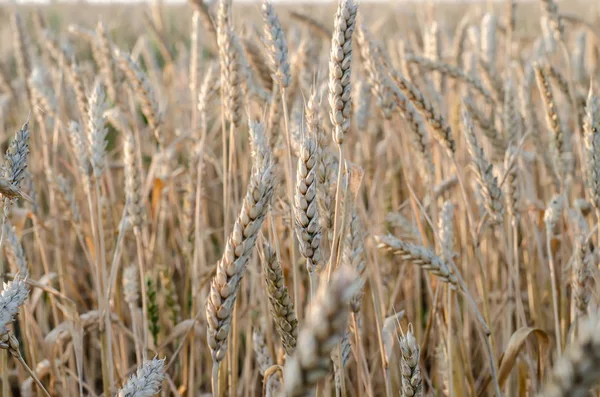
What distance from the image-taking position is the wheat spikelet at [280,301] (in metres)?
0.88

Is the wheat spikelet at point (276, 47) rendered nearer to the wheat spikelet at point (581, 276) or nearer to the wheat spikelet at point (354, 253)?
the wheat spikelet at point (354, 253)

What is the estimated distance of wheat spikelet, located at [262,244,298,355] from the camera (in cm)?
88

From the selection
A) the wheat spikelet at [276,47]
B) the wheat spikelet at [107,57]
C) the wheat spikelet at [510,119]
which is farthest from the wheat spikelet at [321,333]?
the wheat spikelet at [107,57]

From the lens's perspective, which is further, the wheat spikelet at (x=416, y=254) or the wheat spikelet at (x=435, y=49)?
the wheat spikelet at (x=435, y=49)

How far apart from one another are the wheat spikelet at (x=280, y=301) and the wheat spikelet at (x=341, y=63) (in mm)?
225

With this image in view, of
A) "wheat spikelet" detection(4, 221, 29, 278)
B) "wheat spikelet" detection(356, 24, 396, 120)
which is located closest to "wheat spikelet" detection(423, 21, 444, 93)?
"wheat spikelet" detection(356, 24, 396, 120)

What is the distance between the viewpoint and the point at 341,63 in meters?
0.88

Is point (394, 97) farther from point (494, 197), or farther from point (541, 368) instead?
point (541, 368)

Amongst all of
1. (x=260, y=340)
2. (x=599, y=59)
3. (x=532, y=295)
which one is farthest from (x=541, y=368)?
(x=599, y=59)

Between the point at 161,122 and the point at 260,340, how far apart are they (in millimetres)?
729

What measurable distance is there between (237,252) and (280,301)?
15 centimetres

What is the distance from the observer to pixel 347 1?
0.89 meters

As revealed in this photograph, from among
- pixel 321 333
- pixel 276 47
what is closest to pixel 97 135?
pixel 276 47

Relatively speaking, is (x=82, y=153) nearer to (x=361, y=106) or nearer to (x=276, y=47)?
(x=276, y=47)
